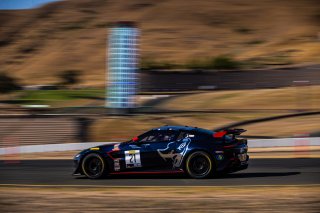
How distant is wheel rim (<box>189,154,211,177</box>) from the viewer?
447 inches

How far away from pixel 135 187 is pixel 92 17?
451 feet

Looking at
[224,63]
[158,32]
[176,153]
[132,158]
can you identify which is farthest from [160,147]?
[158,32]

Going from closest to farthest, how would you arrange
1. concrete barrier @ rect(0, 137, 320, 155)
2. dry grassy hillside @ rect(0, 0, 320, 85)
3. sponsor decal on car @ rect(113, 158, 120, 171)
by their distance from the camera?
sponsor decal on car @ rect(113, 158, 120, 171) < concrete barrier @ rect(0, 137, 320, 155) < dry grassy hillside @ rect(0, 0, 320, 85)

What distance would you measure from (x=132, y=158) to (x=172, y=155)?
34.7 inches

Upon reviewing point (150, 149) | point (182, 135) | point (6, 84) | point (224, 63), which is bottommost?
point (150, 149)

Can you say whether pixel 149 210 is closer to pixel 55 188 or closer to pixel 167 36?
pixel 55 188

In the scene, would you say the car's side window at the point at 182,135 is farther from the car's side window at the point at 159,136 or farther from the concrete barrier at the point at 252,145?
the concrete barrier at the point at 252,145

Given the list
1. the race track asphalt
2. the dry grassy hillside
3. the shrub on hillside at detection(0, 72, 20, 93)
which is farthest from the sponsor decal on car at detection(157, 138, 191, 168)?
the dry grassy hillside

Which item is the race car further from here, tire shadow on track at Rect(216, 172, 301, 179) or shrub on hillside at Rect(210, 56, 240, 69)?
shrub on hillside at Rect(210, 56, 240, 69)

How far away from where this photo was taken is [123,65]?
1778 inches

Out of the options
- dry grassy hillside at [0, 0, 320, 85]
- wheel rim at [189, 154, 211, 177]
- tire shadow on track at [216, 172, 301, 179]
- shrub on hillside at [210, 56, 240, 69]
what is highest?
dry grassy hillside at [0, 0, 320, 85]

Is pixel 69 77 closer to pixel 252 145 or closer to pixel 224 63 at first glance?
pixel 224 63

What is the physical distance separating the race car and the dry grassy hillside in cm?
8111

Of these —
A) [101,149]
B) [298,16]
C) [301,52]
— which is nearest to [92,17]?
[298,16]
